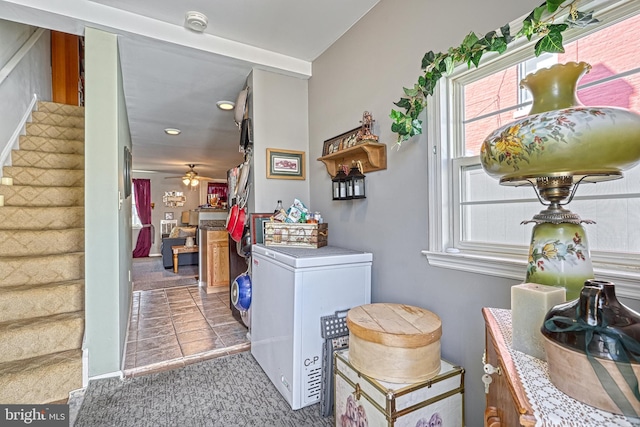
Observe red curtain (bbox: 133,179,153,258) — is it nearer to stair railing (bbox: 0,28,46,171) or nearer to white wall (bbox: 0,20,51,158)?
→ white wall (bbox: 0,20,51,158)

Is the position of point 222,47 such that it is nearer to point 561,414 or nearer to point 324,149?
point 324,149

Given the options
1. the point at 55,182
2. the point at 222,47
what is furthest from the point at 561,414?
the point at 55,182

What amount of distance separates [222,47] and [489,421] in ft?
8.63

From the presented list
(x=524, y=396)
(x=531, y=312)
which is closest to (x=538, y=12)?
(x=531, y=312)

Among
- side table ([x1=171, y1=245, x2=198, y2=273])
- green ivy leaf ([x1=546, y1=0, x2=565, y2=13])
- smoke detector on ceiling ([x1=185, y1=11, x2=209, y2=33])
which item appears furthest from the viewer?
side table ([x1=171, y1=245, x2=198, y2=273])

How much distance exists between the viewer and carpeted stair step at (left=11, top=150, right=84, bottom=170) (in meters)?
2.89

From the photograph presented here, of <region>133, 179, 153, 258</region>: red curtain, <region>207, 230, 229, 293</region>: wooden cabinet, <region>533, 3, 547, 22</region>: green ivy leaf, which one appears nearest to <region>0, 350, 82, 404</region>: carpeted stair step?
<region>207, 230, 229, 293</region>: wooden cabinet

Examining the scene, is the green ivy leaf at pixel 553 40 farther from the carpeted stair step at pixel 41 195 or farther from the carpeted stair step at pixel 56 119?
the carpeted stair step at pixel 56 119

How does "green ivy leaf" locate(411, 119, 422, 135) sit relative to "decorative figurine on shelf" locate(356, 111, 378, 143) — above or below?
below

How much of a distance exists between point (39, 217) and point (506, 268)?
3.43m

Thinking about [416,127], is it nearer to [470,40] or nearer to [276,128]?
[470,40]

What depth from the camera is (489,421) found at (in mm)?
717

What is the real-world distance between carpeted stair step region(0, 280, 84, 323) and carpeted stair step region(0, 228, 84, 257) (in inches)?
13.2

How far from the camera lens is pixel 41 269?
221 cm
